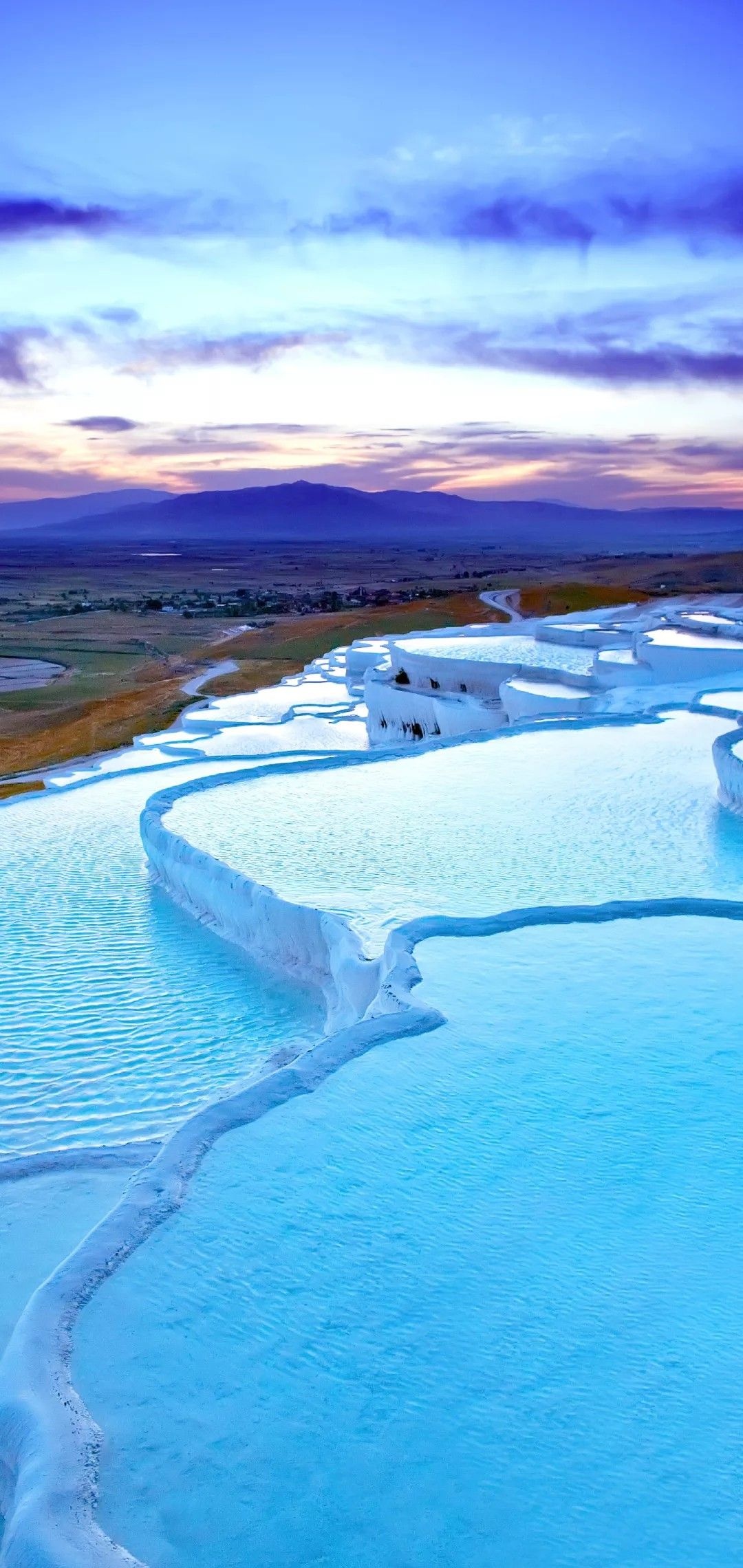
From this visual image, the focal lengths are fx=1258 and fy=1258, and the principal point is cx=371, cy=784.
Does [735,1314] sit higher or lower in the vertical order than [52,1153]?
higher

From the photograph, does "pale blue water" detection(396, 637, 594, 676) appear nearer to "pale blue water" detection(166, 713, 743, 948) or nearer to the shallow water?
"pale blue water" detection(166, 713, 743, 948)

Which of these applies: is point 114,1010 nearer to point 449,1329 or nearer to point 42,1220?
point 42,1220

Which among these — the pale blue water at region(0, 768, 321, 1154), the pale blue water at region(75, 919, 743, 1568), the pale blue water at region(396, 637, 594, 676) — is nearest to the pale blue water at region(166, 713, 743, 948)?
the pale blue water at region(0, 768, 321, 1154)

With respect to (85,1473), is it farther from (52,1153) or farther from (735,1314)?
(52,1153)

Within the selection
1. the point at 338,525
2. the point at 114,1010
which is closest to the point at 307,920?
the point at 114,1010

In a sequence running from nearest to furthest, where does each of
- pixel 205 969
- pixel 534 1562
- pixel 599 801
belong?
pixel 534 1562 < pixel 205 969 < pixel 599 801

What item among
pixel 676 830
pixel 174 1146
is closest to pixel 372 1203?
pixel 174 1146
